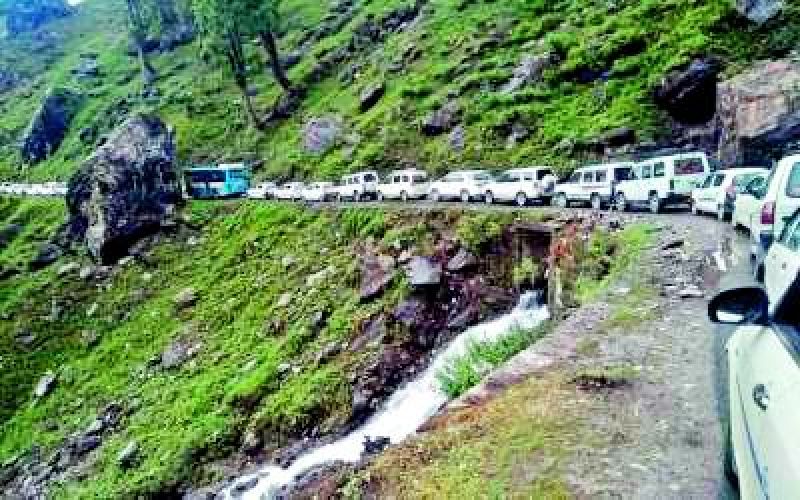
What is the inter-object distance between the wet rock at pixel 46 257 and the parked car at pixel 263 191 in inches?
515

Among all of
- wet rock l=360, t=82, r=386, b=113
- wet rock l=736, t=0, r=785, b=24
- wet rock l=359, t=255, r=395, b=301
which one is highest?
wet rock l=736, t=0, r=785, b=24

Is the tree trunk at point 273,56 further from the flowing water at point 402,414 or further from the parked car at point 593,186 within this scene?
the flowing water at point 402,414

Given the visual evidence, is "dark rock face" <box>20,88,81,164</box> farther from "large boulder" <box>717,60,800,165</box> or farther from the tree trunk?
"large boulder" <box>717,60,800,165</box>

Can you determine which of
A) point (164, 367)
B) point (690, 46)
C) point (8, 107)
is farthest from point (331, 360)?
point (8, 107)

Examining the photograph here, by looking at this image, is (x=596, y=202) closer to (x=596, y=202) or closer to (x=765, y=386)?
(x=596, y=202)

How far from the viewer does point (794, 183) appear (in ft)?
47.4

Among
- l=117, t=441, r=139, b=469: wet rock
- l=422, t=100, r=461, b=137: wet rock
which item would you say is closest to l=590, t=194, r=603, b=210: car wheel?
l=117, t=441, r=139, b=469: wet rock

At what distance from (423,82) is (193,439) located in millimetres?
37004

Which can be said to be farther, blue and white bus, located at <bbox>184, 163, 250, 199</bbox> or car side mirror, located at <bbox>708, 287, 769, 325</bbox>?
blue and white bus, located at <bbox>184, 163, 250, 199</bbox>

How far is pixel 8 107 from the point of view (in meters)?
124

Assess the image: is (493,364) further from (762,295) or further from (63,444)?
(63,444)

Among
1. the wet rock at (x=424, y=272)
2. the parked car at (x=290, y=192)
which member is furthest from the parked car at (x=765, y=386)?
the parked car at (x=290, y=192)

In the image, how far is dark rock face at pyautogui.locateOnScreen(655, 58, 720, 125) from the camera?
1575 inches

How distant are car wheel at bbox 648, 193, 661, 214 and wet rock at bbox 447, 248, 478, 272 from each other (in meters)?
6.59
